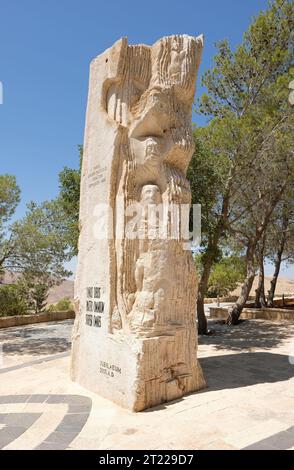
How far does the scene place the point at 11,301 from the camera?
17.8m

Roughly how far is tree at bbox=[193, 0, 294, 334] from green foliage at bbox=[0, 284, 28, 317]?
379 inches

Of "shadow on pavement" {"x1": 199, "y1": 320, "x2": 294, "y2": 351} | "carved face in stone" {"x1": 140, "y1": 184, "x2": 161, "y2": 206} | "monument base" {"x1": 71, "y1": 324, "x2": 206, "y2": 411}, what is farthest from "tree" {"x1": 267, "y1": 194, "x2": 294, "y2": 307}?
"monument base" {"x1": 71, "y1": 324, "x2": 206, "y2": 411}

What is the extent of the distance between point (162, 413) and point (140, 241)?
8.87 ft

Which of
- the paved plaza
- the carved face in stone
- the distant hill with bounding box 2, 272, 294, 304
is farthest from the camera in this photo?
the distant hill with bounding box 2, 272, 294, 304

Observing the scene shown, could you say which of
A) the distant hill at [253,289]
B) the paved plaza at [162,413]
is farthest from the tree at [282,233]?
the distant hill at [253,289]

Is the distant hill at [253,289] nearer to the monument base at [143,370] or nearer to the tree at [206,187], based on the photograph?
the tree at [206,187]

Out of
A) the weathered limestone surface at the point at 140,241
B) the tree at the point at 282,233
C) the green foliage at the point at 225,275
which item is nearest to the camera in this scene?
the weathered limestone surface at the point at 140,241

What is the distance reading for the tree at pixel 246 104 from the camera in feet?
38.6

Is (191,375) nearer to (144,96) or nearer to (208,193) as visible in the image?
(144,96)

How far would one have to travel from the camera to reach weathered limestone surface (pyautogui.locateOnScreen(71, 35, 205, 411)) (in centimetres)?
606

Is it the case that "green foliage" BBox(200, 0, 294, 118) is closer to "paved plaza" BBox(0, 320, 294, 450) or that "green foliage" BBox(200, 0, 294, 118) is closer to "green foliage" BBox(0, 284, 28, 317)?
"paved plaza" BBox(0, 320, 294, 450)

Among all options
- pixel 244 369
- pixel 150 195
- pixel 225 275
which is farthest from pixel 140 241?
pixel 225 275

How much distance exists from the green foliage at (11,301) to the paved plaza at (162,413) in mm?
8572

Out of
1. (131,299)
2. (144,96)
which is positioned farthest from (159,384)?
(144,96)
